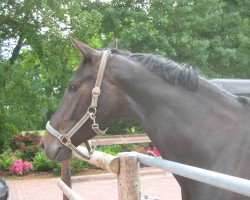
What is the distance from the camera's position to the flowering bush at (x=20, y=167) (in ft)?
42.5

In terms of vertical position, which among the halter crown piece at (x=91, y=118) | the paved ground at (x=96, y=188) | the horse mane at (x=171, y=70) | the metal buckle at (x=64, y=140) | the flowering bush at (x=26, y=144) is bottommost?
the paved ground at (x=96, y=188)

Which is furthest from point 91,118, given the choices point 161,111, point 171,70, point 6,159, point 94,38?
point 94,38

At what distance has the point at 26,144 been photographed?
1516cm

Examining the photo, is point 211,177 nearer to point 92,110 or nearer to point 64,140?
point 92,110

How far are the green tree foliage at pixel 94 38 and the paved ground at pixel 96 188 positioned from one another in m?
2.29

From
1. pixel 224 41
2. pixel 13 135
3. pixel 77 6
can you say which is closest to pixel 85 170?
pixel 13 135

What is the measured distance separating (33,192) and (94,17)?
567 cm

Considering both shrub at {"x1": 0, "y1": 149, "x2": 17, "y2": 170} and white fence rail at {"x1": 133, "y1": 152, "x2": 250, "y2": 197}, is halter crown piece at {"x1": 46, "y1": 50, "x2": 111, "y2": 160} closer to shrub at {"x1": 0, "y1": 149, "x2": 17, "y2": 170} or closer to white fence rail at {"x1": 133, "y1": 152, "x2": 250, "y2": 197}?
white fence rail at {"x1": 133, "y1": 152, "x2": 250, "y2": 197}

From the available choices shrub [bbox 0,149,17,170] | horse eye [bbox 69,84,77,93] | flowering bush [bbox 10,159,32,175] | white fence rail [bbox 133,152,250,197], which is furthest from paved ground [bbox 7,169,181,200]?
white fence rail [bbox 133,152,250,197]

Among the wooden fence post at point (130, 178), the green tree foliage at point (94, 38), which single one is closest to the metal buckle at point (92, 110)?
the wooden fence post at point (130, 178)

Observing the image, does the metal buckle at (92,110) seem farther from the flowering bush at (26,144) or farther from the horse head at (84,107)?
the flowering bush at (26,144)

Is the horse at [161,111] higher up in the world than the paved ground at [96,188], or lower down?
higher up

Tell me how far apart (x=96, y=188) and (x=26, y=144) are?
563 cm

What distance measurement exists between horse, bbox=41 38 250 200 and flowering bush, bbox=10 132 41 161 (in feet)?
39.3
